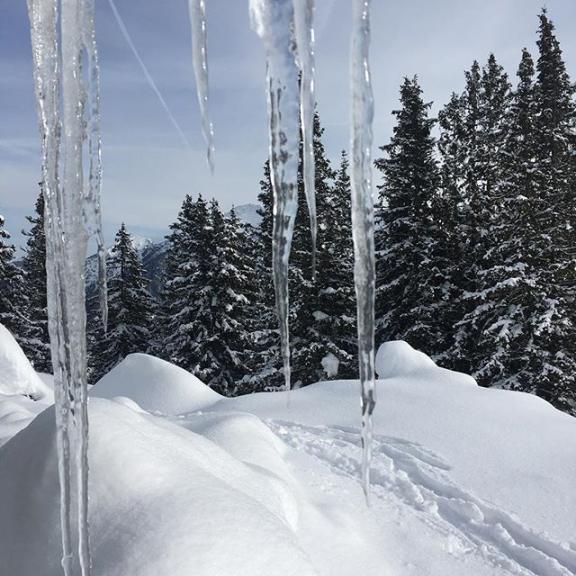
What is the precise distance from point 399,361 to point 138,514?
341 inches

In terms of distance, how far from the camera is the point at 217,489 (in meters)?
2.63

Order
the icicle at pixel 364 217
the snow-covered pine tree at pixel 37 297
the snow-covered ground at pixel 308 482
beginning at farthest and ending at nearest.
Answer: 1. the snow-covered pine tree at pixel 37 297
2. the snow-covered ground at pixel 308 482
3. the icicle at pixel 364 217

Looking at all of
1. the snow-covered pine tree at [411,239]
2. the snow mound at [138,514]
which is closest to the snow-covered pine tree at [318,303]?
the snow-covered pine tree at [411,239]

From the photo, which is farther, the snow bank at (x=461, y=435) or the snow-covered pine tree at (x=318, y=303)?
the snow-covered pine tree at (x=318, y=303)

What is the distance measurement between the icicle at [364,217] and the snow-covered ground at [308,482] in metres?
0.95

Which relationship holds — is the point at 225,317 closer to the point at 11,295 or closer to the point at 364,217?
the point at 11,295

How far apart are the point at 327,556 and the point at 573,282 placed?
13817 millimetres

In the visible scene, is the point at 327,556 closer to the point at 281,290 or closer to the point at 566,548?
the point at 566,548

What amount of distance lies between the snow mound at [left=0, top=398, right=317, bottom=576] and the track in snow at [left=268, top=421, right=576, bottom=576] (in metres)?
2.96

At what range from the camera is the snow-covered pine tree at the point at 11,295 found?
22.6 m

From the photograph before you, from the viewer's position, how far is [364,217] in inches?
76.2

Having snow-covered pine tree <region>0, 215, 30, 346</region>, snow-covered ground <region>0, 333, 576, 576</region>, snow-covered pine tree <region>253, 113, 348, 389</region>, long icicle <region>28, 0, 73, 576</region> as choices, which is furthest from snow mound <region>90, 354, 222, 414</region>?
snow-covered pine tree <region>0, 215, 30, 346</region>

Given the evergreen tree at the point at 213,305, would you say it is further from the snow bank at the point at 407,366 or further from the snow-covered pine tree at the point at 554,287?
the snow-covered pine tree at the point at 554,287

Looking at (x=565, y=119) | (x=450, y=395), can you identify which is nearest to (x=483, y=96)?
Answer: (x=565, y=119)
